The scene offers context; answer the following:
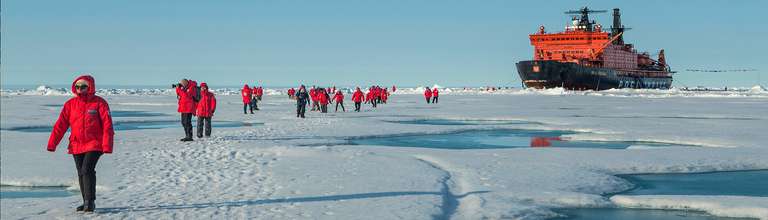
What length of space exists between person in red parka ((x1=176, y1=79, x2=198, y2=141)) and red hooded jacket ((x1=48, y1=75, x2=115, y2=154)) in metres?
7.59

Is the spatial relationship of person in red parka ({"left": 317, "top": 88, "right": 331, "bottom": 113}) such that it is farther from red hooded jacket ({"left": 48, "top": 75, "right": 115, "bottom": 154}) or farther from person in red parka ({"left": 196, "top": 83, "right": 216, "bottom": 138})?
red hooded jacket ({"left": 48, "top": 75, "right": 115, "bottom": 154})

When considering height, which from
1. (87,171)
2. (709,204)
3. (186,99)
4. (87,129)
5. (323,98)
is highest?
(186,99)

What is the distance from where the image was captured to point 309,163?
1041 cm

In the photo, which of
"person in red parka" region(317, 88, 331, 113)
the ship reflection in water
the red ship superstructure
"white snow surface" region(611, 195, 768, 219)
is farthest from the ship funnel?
"white snow surface" region(611, 195, 768, 219)

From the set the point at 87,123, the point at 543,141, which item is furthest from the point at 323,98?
the point at 87,123

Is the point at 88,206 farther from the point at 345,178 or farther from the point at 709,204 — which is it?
the point at 709,204

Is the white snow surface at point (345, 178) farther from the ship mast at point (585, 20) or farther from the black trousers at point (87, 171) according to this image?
the ship mast at point (585, 20)

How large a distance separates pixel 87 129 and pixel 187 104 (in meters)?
7.89

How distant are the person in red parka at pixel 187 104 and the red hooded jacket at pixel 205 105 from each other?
423 millimetres

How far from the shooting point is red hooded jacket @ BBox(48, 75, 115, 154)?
20.7 ft

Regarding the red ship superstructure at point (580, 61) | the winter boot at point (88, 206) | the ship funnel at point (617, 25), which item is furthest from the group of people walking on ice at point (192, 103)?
the ship funnel at point (617, 25)

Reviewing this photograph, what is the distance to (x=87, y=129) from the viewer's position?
632 cm

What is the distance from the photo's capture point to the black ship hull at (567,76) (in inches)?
2950

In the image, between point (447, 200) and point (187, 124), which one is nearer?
point (447, 200)
